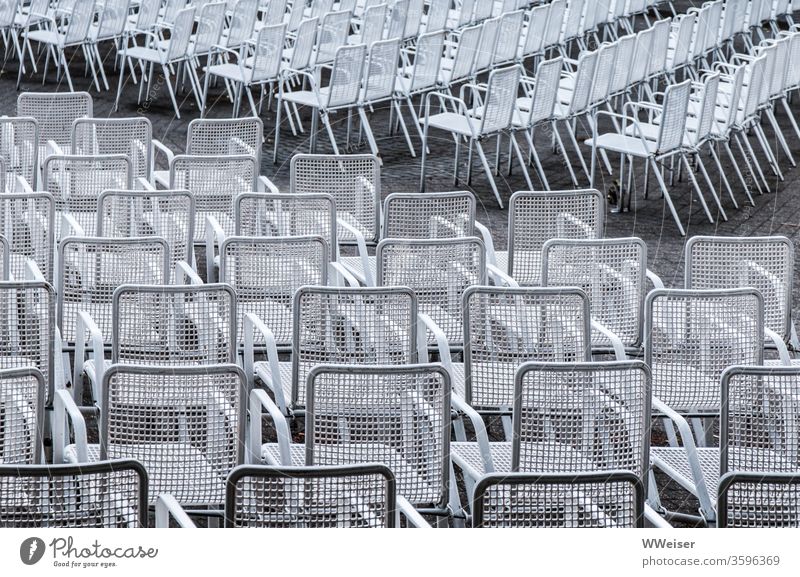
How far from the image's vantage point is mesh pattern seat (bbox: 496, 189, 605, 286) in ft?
25.5

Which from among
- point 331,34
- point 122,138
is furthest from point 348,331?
point 331,34

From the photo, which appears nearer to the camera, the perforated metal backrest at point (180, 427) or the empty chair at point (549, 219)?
the perforated metal backrest at point (180, 427)

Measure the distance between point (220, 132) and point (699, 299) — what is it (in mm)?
4167

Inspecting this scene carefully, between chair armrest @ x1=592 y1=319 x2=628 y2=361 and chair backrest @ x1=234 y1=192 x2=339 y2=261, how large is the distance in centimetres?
160

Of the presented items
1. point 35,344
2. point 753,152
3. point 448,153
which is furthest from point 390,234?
point 753,152

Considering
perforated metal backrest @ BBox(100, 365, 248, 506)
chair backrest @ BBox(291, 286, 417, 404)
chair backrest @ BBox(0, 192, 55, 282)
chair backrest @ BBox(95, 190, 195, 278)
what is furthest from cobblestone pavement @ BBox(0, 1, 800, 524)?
perforated metal backrest @ BBox(100, 365, 248, 506)

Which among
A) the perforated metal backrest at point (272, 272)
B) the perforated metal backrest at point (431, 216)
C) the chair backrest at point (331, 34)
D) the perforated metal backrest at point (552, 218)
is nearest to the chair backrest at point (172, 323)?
the perforated metal backrest at point (272, 272)

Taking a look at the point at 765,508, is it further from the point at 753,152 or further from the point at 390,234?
the point at 753,152

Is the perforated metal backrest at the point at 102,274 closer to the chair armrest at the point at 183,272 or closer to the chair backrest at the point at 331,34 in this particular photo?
the chair armrest at the point at 183,272

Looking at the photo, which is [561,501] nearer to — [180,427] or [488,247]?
[180,427]

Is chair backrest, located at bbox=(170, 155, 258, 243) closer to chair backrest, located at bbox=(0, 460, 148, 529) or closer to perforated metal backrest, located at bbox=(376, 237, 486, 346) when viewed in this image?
perforated metal backrest, located at bbox=(376, 237, 486, 346)

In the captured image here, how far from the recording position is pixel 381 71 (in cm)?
1152

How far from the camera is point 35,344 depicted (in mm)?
5824

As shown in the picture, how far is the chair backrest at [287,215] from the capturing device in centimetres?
743
